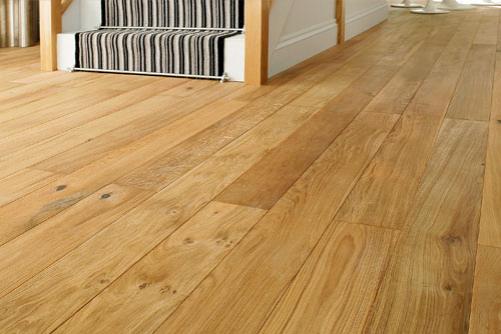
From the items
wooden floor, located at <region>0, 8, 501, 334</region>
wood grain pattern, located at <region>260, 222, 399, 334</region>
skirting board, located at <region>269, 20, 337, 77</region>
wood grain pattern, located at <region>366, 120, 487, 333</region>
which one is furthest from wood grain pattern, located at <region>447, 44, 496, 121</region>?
wood grain pattern, located at <region>260, 222, 399, 334</region>

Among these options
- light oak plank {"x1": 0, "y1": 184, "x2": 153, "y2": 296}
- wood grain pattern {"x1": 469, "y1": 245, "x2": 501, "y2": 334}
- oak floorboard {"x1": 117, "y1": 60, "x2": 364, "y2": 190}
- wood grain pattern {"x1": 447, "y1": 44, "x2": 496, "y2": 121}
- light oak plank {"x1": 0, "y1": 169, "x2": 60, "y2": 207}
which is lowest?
wood grain pattern {"x1": 469, "y1": 245, "x2": 501, "y2": 334}

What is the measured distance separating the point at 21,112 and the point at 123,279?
124cm

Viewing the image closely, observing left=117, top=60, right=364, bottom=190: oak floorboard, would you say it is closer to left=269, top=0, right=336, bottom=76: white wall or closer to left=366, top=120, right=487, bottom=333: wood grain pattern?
left=269, top=0, right=336, bottom=76: white wall

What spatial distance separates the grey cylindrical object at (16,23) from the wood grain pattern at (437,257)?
104 inches

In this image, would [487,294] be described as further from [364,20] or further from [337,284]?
[364,20]

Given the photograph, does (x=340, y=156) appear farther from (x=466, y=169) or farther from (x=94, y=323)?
(x=94, y=323)

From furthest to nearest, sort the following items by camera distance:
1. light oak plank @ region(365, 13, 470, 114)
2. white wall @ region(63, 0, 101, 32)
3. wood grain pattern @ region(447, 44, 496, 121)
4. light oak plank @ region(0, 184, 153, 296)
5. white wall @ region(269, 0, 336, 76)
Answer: white wall @ region(63, 0, 101, 32)
white wall @ region(269, 0, 336, 76)
light oak plank @ region(365, 13, 470, 114)
wood grain pattern @ region(447, 44, 496, 121)
light oak plank @ region(0, 184, 153, 296)

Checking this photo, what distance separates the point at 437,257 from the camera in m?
1.11

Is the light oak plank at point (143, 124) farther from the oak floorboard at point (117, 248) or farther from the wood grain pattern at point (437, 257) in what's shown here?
the wood grain pattern at point (437, 257)

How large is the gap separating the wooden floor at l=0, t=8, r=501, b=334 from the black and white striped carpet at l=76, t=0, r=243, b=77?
0.20 metres

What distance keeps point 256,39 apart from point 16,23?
1710 millimetres

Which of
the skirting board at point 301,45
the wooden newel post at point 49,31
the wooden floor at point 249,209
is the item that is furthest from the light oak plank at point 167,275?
the wooden newel post at point 49,31

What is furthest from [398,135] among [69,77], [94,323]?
[69,77]

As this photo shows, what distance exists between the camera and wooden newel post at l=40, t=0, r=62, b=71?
2.80 meters
